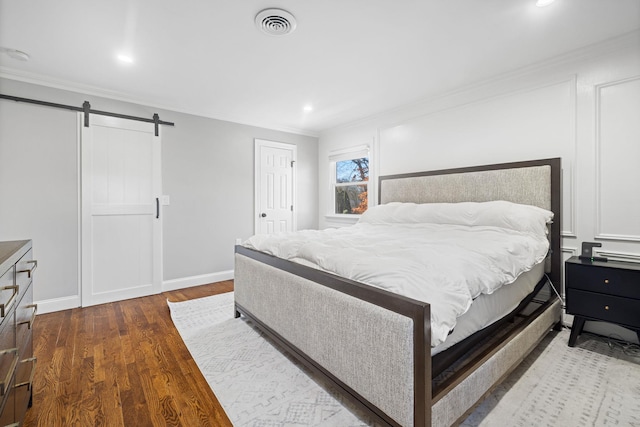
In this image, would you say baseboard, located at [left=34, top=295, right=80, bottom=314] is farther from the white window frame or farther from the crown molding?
the crown molding

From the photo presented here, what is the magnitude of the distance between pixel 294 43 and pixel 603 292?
302 centimetres

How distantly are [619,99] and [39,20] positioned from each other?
4480 mm

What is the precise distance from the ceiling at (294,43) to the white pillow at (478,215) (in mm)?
1363

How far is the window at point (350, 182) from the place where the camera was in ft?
14.9

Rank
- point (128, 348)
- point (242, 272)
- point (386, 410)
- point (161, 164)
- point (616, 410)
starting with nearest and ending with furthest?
1. point (386, 410)
2. point (616, 410)
3. point (128, 348)
4. point (242, 272)
5. point (161, 164)

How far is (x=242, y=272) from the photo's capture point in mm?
2549

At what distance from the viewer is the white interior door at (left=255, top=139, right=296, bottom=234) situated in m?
4.55

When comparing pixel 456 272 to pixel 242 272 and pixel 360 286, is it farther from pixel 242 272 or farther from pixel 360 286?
pixel 242 272

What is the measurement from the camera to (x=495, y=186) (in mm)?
2902

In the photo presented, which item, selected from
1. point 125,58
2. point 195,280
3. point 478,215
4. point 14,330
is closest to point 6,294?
point 14,330

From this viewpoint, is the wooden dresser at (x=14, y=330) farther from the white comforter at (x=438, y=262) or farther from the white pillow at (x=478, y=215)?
the white pillow at (x=478, y=215)

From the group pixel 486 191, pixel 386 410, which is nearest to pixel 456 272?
pixel 386 410

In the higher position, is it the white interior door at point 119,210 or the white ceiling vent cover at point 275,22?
the white ceiling vent cover at point 275,22

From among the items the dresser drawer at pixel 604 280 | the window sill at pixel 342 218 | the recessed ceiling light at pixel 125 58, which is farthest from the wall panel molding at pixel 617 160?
the recessed ceiling light at pixel 125 58
